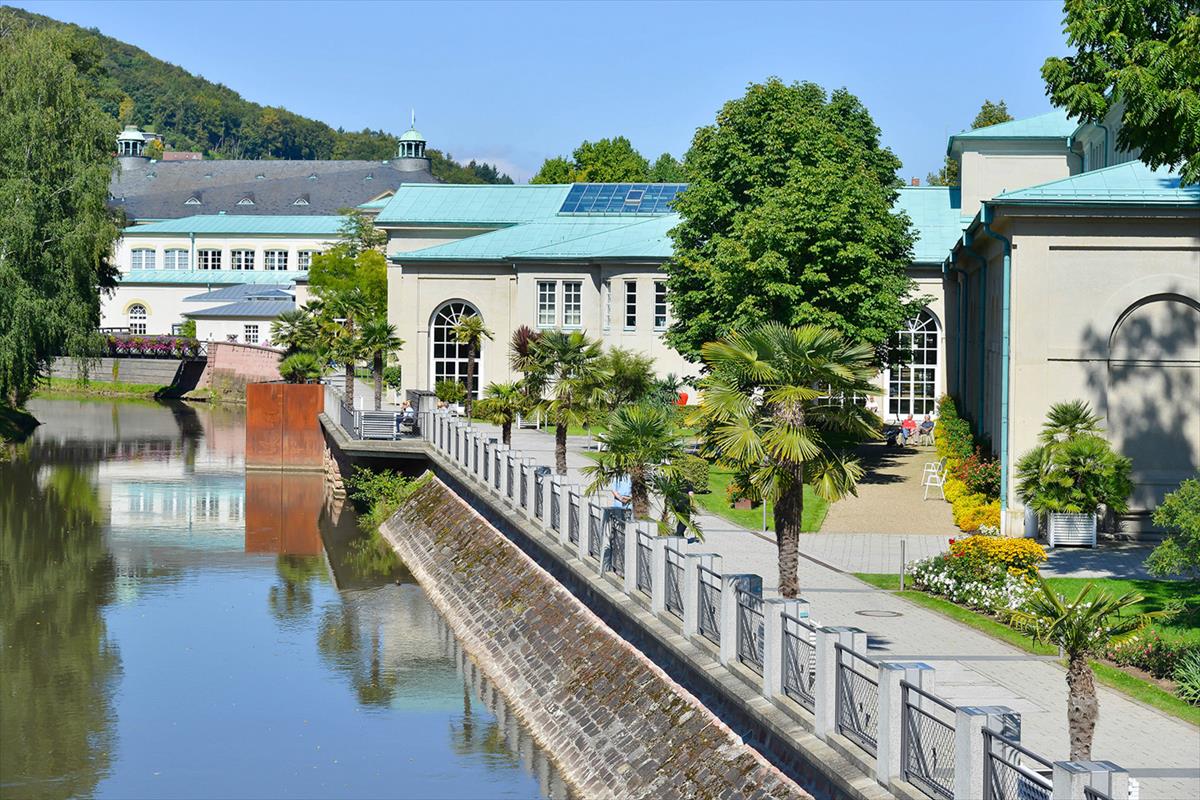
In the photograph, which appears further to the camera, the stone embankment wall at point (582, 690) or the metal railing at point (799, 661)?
the stone embankment wall at point (582, 690)

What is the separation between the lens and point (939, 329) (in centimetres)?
5025

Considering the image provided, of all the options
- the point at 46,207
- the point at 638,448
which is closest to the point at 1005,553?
the point at 638,448

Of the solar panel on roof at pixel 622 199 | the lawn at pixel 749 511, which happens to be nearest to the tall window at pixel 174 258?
the solar panel on roof at pixel 622 199

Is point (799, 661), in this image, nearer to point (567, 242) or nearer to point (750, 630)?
point (750, 630)

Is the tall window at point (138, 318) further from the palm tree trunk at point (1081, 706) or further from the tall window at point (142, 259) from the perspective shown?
the palm tree trunk at point (1081, 706)

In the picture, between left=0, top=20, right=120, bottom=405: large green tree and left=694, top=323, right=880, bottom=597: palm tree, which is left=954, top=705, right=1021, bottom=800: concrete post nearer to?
left=694, top=323, right=880, bottom=597: palm tree

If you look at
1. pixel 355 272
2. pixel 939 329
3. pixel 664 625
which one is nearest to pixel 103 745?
pixel 664 625

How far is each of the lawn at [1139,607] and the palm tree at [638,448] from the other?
12.3 feet

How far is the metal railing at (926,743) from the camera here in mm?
9852

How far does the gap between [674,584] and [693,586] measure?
52.5 inches

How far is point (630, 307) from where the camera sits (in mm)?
52188

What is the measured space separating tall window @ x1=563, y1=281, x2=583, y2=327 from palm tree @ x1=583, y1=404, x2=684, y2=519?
31324mm

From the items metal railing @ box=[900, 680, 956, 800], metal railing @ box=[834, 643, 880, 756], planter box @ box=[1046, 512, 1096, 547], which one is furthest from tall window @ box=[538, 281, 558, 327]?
metal railing @ box=[900, 680, 956, 800]

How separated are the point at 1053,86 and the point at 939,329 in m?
28.0
